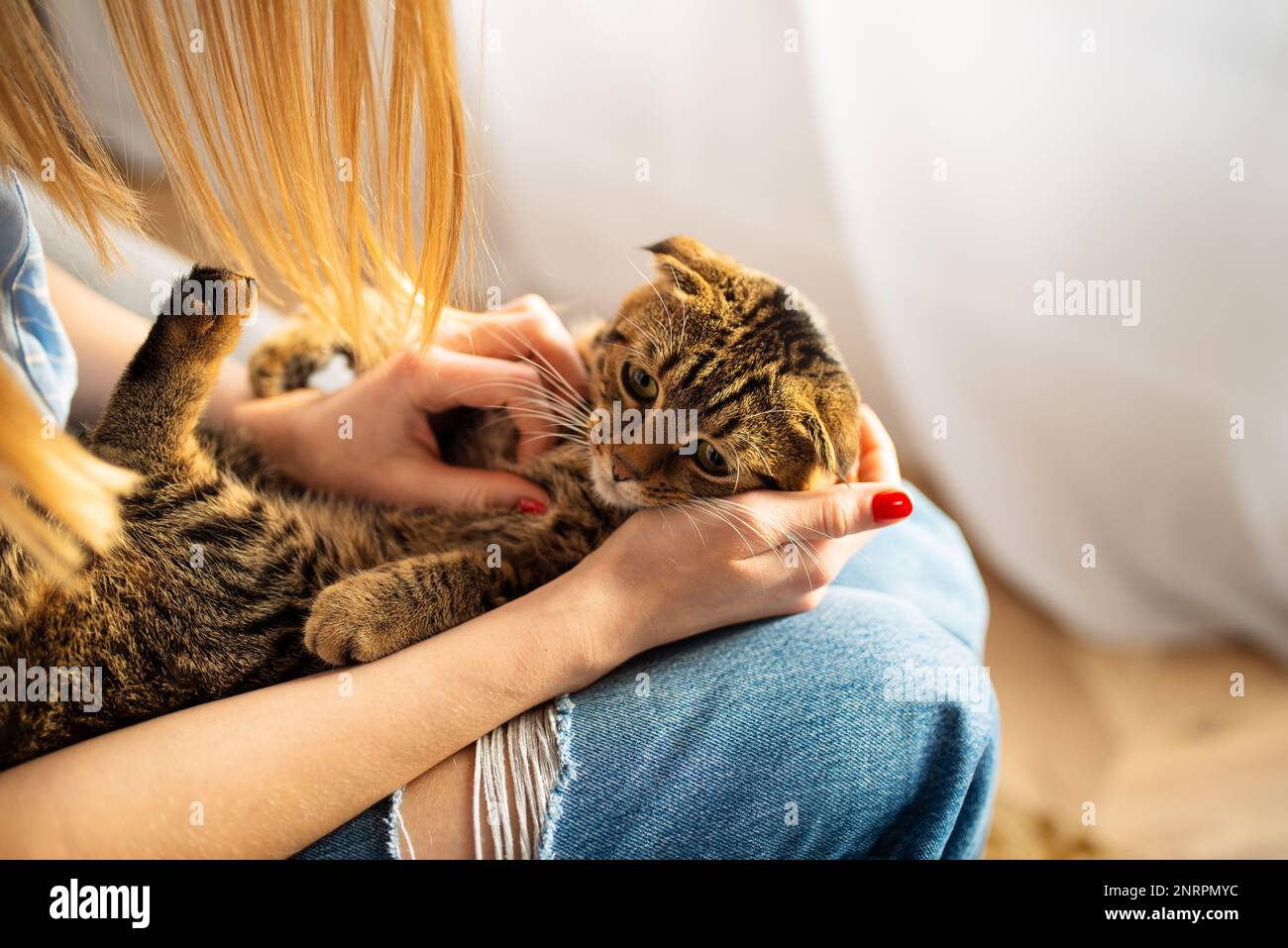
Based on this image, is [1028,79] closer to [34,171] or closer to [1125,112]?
[1125,112]

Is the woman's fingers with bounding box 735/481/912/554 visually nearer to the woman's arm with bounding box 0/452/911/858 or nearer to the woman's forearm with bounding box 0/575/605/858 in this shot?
the woman's arm with bounding box 0/452/911/858

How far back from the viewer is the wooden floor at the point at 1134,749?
1.56 meters

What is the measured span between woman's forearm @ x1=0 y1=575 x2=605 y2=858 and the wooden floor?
1114mm

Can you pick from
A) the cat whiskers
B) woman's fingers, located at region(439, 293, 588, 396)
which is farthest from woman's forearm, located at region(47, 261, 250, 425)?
the cat whiskers

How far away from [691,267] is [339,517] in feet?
1.84

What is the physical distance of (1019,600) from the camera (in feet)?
6.93

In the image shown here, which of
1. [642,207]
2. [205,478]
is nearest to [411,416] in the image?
[205,478]

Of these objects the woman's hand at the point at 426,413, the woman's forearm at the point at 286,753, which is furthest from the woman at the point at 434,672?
the woman's hand at the point at 426,413

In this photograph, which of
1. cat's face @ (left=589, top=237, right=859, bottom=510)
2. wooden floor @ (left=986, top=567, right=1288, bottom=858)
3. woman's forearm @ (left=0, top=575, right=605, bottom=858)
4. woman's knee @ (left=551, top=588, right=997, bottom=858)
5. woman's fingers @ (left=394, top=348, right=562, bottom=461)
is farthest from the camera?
wooden floor @ (left=986, top=567, right=1288, bottom=858)

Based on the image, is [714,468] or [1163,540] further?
[1163,540]

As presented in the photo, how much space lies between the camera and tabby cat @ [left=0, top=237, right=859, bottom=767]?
881 millimetres

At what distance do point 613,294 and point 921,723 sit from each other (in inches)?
67.4

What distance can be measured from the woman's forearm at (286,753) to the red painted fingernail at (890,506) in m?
0.33

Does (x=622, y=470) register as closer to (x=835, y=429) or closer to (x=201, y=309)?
(x=835, y=429)
